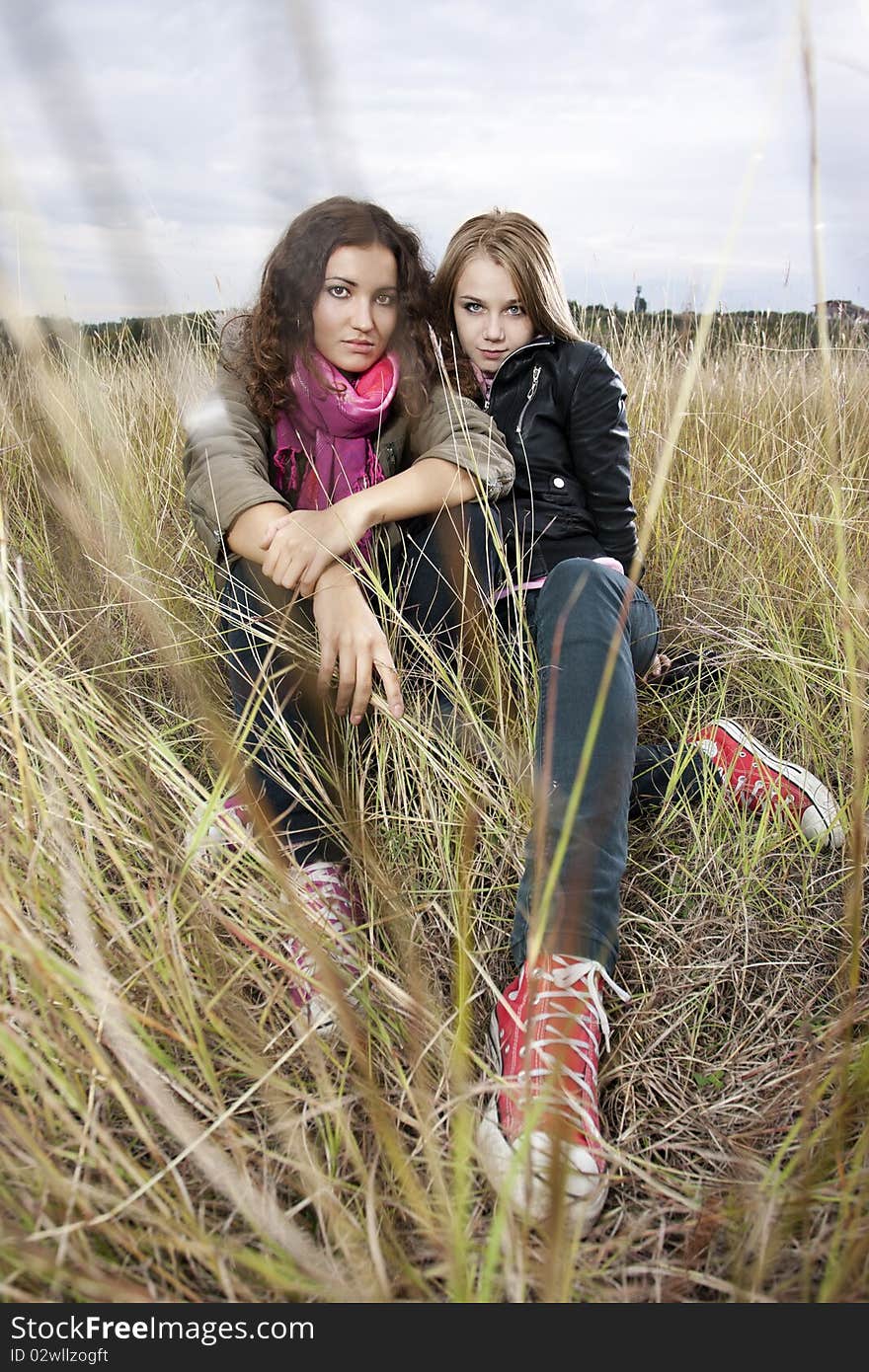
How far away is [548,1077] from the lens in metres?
0.57

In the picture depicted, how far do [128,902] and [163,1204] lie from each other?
336 millimetres

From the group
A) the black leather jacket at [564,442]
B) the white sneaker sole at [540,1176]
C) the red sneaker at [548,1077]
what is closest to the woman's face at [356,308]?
the black leather jacket at [564,442]

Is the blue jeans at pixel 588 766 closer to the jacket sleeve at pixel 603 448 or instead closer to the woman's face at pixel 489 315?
the jacket sleeve at pixel 603 448

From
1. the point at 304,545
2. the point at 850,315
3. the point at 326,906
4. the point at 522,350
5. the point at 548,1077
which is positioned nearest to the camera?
the point at 548,1077

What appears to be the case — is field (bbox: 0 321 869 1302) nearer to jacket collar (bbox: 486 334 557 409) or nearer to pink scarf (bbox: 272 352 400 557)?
pink scarf (bbox: 272 352 400 557)

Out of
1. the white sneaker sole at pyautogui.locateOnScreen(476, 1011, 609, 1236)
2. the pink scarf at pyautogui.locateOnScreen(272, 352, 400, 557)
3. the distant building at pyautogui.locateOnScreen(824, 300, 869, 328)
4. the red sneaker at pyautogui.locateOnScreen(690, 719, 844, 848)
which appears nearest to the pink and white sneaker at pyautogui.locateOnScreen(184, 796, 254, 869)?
the white sneaker sole at pyautogui.locateOnScreen(476, 1011, 609, 1236)

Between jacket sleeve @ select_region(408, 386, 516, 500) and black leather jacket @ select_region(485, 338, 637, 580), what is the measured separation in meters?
0.12

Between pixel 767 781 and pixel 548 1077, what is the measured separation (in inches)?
25.9

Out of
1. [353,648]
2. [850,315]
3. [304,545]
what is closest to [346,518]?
[304,545]

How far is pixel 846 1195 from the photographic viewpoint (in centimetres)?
53

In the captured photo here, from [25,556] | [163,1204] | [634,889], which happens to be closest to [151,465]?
[25,556]

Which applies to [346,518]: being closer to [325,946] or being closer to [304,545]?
[304,545]

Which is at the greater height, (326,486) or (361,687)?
(326,486)

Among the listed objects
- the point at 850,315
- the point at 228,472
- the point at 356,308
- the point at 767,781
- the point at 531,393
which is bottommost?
the point at 767,781
